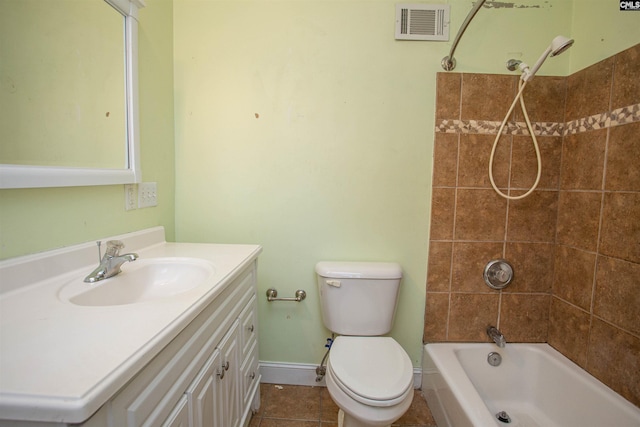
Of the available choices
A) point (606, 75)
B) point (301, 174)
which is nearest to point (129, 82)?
point (301, 174)

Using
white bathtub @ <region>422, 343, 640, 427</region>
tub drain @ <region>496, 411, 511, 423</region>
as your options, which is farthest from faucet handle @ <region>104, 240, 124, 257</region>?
tub drain @ <region>496, 411, 511, 423</region>

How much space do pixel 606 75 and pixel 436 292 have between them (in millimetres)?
1292

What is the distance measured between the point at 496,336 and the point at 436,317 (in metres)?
0.30

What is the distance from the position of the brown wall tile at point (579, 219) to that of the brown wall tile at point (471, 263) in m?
0.32

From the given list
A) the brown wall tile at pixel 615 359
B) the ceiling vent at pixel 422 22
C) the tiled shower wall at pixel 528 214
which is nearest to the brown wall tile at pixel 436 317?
the tiled shower wall at pixel 528 214

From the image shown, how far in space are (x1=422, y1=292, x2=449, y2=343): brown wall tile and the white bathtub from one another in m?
0.05

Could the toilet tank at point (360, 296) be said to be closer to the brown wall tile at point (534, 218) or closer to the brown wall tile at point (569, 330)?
the brown wall tile at point (534, 218)

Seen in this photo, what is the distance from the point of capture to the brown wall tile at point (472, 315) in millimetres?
1490

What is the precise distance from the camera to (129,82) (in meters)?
1.13

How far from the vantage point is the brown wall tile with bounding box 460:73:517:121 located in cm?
140

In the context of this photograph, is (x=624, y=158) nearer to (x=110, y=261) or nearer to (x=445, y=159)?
(x=445, y=159)

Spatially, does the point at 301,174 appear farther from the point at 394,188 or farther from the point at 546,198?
the point at 546,198

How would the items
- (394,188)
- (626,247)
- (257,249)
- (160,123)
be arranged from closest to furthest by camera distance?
1. (626,247)
2. (257,249)
3. (160,123)
4. (394,188)

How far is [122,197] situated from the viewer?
113cm
